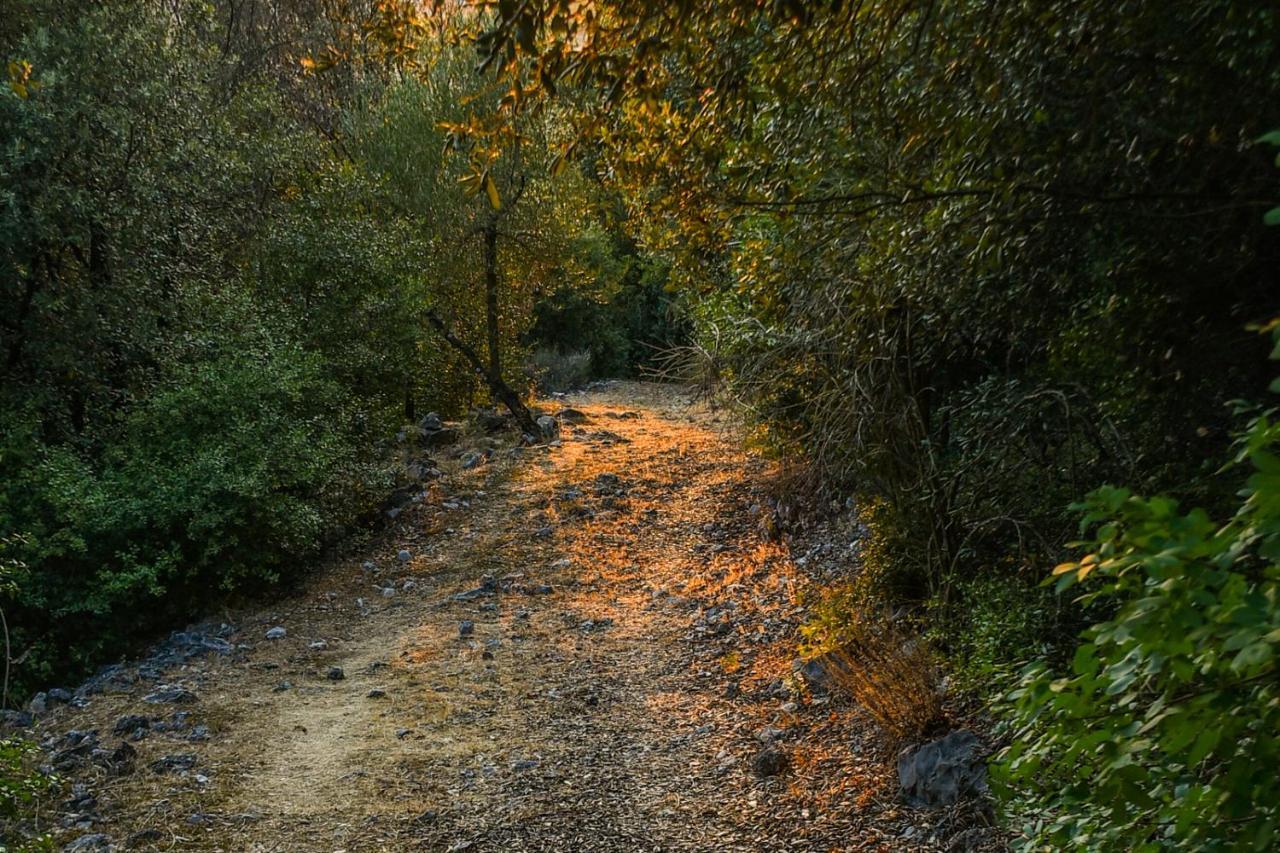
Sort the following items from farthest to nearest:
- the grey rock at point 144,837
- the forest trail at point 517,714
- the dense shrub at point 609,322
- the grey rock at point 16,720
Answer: the dense shrub at point 609,322
the grey rock at point 16,720
the forest trail at point 517,714
the grey rock at point 144,837

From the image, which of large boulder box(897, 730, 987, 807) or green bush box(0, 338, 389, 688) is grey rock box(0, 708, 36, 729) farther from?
large boulder box(897, 730, 987, 807)

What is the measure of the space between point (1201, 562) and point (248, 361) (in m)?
9.59

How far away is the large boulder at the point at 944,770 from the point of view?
14.3 feet

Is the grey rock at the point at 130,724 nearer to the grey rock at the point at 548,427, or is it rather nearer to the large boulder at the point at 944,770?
the large boulder at the point at 944,770

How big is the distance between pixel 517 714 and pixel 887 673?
2.80m

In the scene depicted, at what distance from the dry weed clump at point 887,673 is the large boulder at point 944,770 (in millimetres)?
238

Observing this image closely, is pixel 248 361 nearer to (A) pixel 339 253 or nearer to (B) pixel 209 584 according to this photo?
(B) pixel 209 584

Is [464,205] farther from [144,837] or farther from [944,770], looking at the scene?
[944,770]

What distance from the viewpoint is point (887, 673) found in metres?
5.14

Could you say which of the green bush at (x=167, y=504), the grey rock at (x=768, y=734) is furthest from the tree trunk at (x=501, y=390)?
the grey rock at (x=768, y=734)

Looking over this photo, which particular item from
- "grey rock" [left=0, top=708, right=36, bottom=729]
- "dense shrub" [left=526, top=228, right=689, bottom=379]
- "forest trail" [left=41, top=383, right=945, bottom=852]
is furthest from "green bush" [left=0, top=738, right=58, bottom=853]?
"dense shrub" [left=526, top=228, right=689, bottom=379]

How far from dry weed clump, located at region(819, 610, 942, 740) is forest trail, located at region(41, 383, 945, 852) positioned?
27 cm

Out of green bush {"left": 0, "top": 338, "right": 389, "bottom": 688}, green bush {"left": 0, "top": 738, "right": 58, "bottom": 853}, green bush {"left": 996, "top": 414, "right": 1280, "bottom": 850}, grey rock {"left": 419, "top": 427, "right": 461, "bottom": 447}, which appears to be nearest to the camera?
green bush {"left": 996, "top": 414, "right": 1280, "bottom": 850}

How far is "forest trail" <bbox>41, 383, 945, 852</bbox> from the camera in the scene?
4914mm
